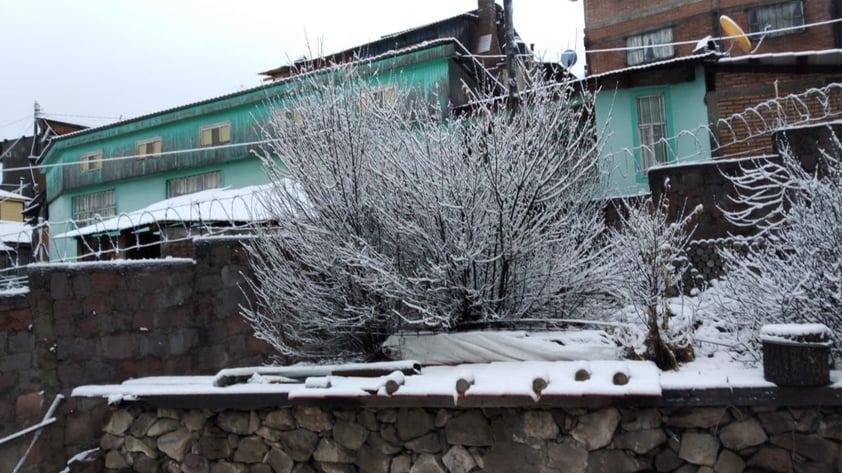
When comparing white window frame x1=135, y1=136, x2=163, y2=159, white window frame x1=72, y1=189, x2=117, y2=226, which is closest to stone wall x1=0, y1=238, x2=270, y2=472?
white window frame x1=135, y1=136, x2=163, y2=159

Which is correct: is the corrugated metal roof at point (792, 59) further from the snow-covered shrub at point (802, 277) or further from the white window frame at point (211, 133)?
the white window frame at point (211, 133)

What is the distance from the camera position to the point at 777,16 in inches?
761

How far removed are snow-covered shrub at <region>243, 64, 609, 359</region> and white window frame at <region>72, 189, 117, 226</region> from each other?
1701cm


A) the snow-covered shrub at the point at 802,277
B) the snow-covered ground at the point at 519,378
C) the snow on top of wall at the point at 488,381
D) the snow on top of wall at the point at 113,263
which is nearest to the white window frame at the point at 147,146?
the snow on top of wall at the point at 113,263

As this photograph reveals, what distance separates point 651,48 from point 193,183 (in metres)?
16.3

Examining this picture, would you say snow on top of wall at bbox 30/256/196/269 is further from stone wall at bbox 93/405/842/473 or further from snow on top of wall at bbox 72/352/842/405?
stone wall at bbox 93/405/842/473

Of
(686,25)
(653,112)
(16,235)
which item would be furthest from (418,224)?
(686,25)

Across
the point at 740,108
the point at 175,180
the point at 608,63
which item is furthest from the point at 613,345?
the point at 608,63

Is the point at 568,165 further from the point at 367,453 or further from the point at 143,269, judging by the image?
the point at 143,269

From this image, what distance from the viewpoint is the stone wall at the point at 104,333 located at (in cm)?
603

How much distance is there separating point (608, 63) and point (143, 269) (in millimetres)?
19345

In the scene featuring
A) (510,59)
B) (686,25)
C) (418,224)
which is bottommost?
(418,224)

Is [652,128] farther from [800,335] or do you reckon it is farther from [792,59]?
[800,335]

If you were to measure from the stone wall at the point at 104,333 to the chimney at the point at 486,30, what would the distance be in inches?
555
